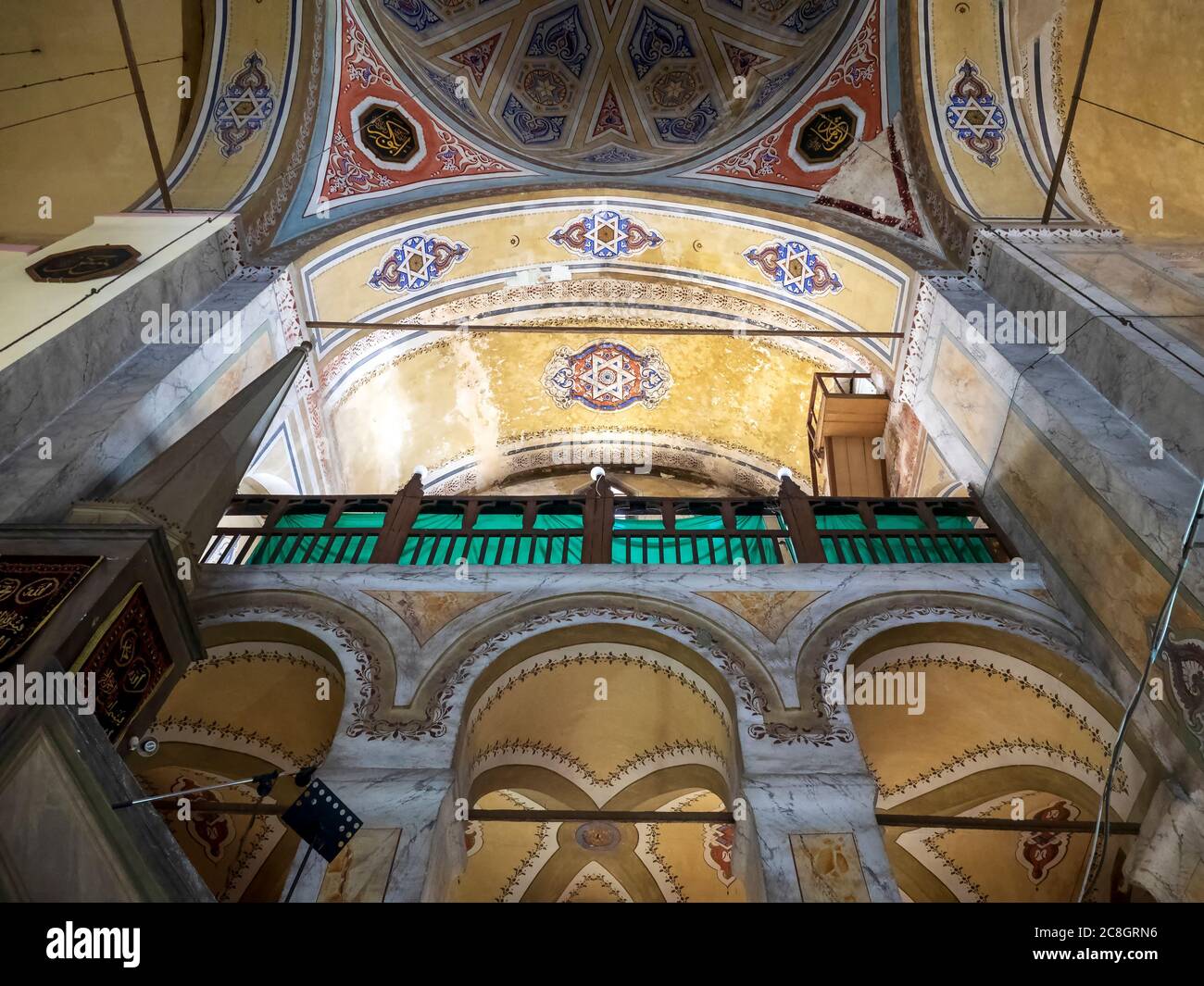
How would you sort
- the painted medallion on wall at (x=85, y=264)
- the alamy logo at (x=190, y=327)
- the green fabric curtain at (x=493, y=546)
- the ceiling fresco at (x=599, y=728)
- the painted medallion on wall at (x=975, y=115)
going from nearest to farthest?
the ceiling fresco at (x=599, y=728) → the painted medallion on wall at (x=85, y=264) → the green fabric curtain at (x=493, y=546) → the alamy logo at (x=190, y=327) → the painted medallion on wall at (x=975, y=115)

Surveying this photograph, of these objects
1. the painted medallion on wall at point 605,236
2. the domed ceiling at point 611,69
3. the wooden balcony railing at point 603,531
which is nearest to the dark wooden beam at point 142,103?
the wooden balcony railing at point 603,531

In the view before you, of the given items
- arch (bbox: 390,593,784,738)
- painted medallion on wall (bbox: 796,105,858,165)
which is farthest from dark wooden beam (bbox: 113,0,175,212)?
painted medallion on wall (bbox: 796,105,858,165)

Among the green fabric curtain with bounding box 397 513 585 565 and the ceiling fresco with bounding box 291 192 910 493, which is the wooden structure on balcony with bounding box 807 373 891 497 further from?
the green fabric curtain with bounding box 397 513 585 565

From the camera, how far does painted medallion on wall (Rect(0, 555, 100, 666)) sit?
367 centimetres

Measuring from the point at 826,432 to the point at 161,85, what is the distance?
24.9ft

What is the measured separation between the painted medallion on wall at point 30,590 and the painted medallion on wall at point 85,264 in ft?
10.2

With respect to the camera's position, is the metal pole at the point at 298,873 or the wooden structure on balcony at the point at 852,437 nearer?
the metal pole at the point at 298,873

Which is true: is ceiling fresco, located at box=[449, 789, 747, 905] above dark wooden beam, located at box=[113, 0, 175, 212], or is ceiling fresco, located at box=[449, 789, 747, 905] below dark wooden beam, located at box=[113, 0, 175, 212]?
below

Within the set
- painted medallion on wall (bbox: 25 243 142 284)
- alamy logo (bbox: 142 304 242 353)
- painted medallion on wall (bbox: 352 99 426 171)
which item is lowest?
alamy logo (bbox: 142 304 242 353)

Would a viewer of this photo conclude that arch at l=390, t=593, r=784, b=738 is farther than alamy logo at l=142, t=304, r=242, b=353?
No
